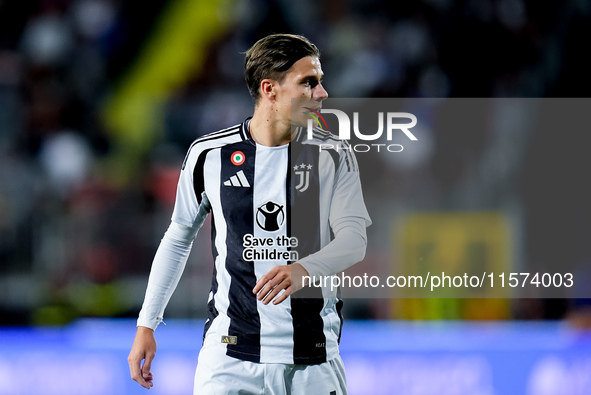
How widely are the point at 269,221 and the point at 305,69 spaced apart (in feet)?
1.81

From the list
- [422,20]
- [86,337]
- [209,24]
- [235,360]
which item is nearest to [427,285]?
[86,337]

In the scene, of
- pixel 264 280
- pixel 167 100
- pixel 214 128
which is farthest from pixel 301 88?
pixel 167 100

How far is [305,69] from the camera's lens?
2869 millimetres

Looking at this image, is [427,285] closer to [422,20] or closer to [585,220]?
[585,220]

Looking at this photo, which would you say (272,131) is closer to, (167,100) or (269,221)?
(269,221)

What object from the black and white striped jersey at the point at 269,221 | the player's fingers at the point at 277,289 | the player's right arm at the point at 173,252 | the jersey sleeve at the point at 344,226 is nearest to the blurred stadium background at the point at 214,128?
the player's right arm at the point at 173,252

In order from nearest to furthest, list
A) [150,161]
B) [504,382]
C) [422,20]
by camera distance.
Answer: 1. [504,382]
2. [150,161]
3. [422,20]

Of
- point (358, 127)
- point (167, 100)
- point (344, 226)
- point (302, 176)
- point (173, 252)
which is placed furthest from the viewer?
point (167, 100)

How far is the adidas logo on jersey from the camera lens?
2871 mm

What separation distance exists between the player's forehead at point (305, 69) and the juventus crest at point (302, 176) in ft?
1.03

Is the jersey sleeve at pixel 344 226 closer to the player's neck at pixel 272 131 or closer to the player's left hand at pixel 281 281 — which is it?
the player's left hand at pixel 281 281

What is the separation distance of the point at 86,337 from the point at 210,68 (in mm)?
3495

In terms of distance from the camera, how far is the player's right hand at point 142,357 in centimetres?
280

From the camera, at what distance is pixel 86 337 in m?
5.40
